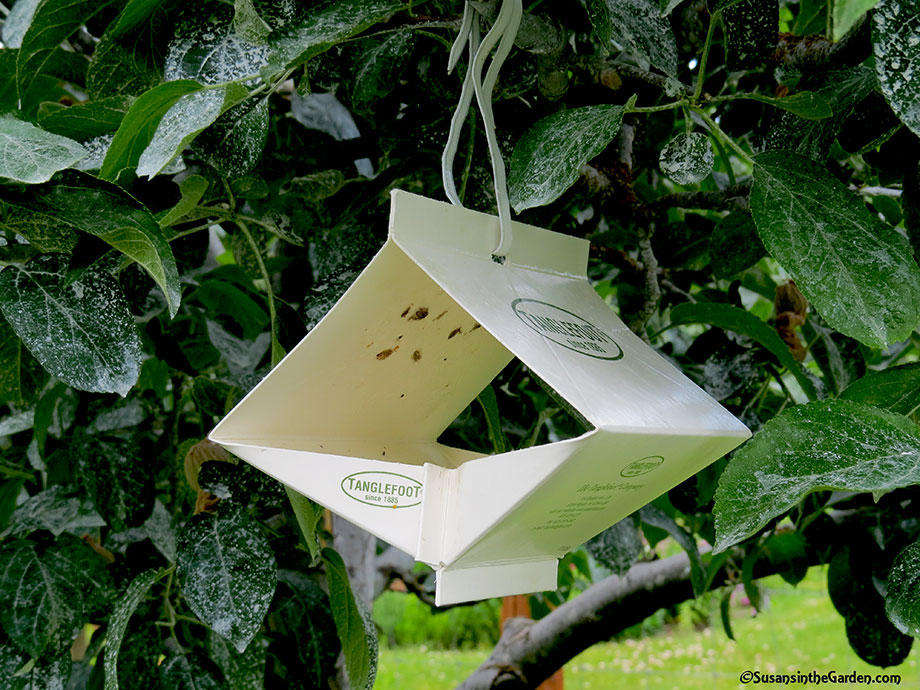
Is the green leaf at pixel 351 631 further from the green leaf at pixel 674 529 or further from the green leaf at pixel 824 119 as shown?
the green leaf at pixel 824 119

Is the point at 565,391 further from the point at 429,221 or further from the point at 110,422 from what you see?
the point at 110,422

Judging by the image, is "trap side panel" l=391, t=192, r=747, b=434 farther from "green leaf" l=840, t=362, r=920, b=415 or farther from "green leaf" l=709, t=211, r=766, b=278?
"green leaf" l=709, t=211, r=766, b=278

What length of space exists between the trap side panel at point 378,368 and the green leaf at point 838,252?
0.18 m

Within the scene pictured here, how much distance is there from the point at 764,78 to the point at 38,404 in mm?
662

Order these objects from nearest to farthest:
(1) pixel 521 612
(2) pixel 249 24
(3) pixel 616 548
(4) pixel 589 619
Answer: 1. (2) pixel 249 24
2. (3) pixel 616 548
3. (4) pixel 589 619
4. (1) pixel 521 612

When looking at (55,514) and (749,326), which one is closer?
(749,326)

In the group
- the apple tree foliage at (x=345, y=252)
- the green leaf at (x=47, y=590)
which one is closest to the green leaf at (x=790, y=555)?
the apple tree foliage at (x=345, y=252)

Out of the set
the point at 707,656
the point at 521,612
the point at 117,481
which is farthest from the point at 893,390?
the point at 707,656

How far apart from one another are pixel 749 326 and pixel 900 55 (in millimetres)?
262

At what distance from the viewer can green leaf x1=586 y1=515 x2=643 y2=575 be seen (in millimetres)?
855

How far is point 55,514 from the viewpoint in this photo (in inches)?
30.0

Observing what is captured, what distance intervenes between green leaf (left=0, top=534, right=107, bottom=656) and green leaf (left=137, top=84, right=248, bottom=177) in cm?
39

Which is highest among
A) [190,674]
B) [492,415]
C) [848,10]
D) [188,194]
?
[848,10]

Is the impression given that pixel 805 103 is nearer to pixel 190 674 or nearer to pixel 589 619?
pixel 190 674
